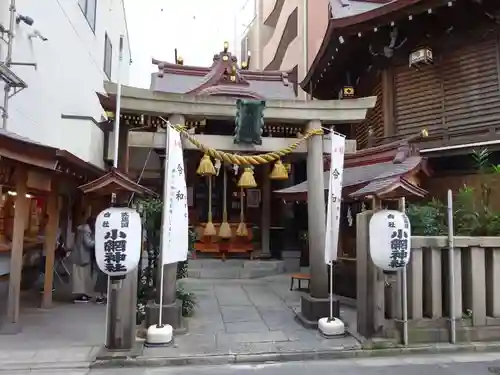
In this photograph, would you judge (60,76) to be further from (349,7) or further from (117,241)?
(349,7)

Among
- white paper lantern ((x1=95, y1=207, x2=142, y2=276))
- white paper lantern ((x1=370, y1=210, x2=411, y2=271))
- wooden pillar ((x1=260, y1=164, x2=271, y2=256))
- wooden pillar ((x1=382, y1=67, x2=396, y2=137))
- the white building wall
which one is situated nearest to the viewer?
white paper lantern ((x1=95, y1=207, x2=142, y2=276))

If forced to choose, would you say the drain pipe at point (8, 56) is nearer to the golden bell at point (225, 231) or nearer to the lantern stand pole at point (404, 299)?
the golden bell at point (225, 231)

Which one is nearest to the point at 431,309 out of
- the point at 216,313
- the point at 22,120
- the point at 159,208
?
the point at 216,313

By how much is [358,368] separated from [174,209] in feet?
13.3

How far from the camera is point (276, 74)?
56.0 ft

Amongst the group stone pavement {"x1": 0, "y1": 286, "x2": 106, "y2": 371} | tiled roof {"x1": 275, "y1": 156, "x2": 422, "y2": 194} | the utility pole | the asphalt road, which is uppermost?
the utility pole

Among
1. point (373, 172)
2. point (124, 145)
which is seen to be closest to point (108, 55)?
point (124, 145)

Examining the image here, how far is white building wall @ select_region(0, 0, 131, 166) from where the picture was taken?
11164 millimetres

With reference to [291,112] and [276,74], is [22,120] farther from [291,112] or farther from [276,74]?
[276,74]

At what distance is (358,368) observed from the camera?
20.0ft

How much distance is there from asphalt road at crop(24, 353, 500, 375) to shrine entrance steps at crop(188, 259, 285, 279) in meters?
8.38

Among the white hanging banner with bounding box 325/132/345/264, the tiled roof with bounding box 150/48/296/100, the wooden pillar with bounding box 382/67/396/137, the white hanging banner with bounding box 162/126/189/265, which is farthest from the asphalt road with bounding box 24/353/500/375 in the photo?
the tiled roof with bounding box 150/48/296/100

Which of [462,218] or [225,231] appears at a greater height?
[462,218]

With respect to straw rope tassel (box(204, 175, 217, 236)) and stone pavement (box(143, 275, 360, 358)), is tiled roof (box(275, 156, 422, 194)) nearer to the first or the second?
stone pavement (box(143, 275, 360, 358))
